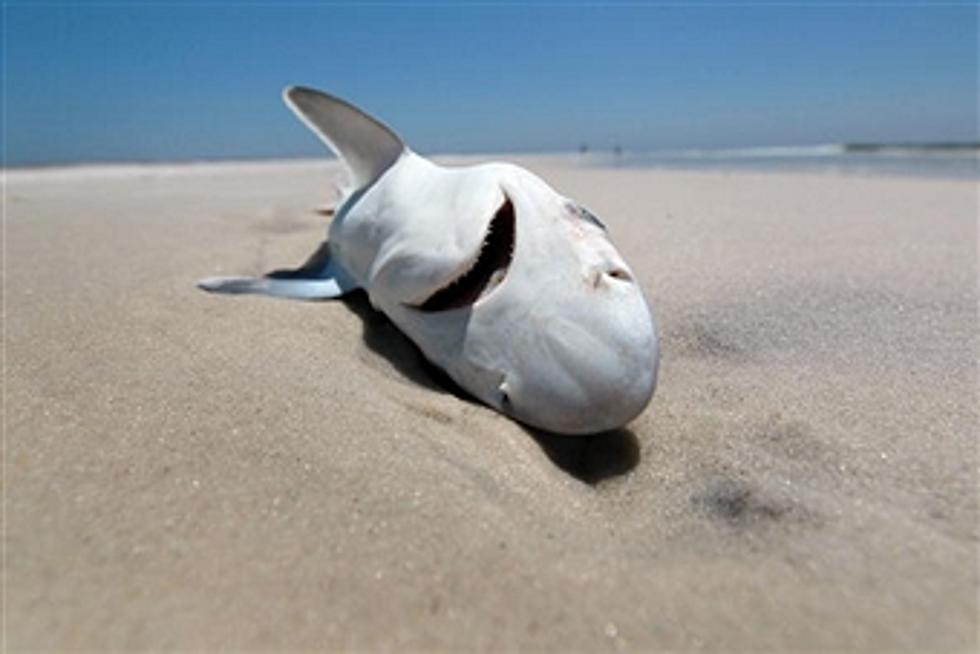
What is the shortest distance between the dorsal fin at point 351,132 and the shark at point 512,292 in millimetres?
218

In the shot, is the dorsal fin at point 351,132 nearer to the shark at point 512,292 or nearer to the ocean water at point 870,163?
the shark at point 512,292

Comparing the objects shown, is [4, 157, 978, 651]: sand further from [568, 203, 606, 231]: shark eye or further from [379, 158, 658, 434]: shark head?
[568, 203, 606, 231]: shark eye

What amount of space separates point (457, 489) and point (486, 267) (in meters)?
0.81

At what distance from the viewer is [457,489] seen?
1.65 m

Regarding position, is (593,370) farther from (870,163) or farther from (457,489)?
(870,163)

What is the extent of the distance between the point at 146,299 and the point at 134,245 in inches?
72.0

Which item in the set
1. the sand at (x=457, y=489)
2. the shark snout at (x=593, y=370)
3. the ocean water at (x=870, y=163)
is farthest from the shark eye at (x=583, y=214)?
the ocean water at (x=870, y=163)

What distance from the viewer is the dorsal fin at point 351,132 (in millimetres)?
3131

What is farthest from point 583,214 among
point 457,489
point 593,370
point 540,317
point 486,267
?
point 457,489

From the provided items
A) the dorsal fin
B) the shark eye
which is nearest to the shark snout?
the shark eye

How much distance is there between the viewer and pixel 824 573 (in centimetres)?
142

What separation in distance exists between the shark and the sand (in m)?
0.14

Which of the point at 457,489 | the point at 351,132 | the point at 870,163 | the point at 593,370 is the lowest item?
the point at 870,163

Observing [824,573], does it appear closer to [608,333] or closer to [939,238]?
[608,333]
